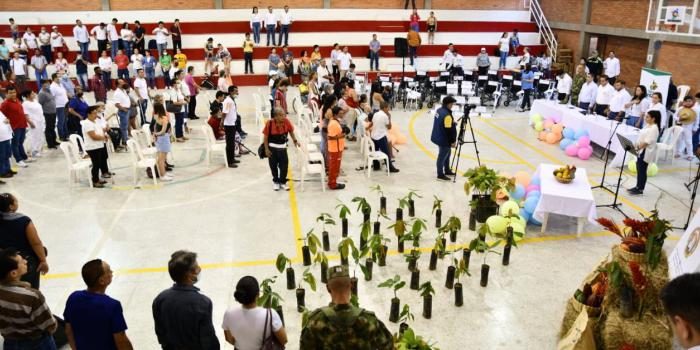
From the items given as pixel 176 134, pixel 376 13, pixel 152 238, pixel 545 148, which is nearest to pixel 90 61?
pixel 176 134

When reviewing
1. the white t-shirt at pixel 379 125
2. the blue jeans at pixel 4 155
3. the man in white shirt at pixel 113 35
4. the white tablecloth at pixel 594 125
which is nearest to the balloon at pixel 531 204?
the white t-shirt at pixel 379 125

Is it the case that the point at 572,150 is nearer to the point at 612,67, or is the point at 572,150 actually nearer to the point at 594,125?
the point at 594,125

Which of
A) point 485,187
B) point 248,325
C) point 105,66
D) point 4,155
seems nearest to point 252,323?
point 248,325

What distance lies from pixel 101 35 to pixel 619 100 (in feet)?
57.0

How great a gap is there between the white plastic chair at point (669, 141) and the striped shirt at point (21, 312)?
34.5ft

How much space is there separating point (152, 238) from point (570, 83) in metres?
11.8

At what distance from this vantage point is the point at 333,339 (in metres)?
2.83

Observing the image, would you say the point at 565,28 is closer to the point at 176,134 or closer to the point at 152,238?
the point at 176,134

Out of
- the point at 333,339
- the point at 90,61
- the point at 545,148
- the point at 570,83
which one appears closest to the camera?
the point at 333,339

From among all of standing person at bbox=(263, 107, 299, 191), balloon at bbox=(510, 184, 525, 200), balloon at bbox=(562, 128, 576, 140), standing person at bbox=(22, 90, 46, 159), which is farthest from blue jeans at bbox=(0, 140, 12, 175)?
balloon at bbox=(562, 128, 576, 140)

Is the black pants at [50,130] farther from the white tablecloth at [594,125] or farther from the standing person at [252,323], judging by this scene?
the white tablecloth at [594,125]

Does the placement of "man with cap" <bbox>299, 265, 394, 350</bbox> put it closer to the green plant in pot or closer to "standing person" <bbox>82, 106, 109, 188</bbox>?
the green plant in pot

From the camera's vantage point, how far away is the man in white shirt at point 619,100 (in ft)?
36.1

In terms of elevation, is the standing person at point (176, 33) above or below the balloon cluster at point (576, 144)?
above
